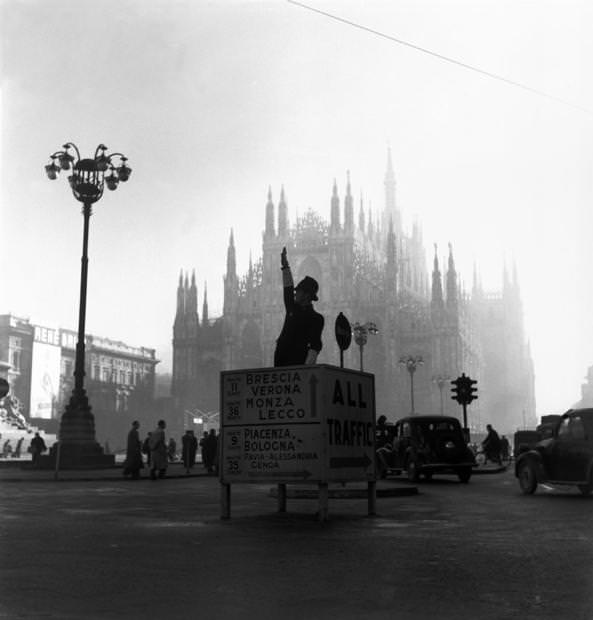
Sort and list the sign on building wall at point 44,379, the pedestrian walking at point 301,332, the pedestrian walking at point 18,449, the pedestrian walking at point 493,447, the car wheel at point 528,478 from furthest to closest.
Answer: the sign on building wall at point 44,379
the pedestrian walking at point 18,449
the pedestrian walking at point 493,447
the car wheel at point 528,478
the pedestrian walking at point 301,332

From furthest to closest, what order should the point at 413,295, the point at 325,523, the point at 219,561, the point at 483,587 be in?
1. the point at 413,295
2. the point at 325,523
3. the point at 219,561
4. the point at 483,587

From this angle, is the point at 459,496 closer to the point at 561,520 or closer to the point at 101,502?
the point at 561,520

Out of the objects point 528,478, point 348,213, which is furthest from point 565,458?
point 348,213

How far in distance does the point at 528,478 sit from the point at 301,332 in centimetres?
660

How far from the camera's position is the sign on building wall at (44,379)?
77.8 metres

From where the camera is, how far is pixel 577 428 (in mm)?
13477

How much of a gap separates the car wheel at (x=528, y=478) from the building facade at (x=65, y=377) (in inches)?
2372

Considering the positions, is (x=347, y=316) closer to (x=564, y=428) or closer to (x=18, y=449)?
(x=18, y=449)

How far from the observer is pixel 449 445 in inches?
772

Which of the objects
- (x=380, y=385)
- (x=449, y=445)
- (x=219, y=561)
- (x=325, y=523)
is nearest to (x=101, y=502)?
(x=325, y=523)

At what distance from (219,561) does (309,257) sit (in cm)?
7724

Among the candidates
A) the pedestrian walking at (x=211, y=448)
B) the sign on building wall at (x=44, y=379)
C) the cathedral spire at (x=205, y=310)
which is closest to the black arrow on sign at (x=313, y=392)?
the pedestrian walking at (x=211, y=448)

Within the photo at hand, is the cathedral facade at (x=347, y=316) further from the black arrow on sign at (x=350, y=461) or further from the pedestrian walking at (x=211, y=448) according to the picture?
the black arrow on sign at (x=350, y=461)

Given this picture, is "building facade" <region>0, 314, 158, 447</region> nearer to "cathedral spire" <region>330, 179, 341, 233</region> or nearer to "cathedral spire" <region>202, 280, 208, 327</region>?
"cathedral spire" <region>202, 280, 208, 327</region>
